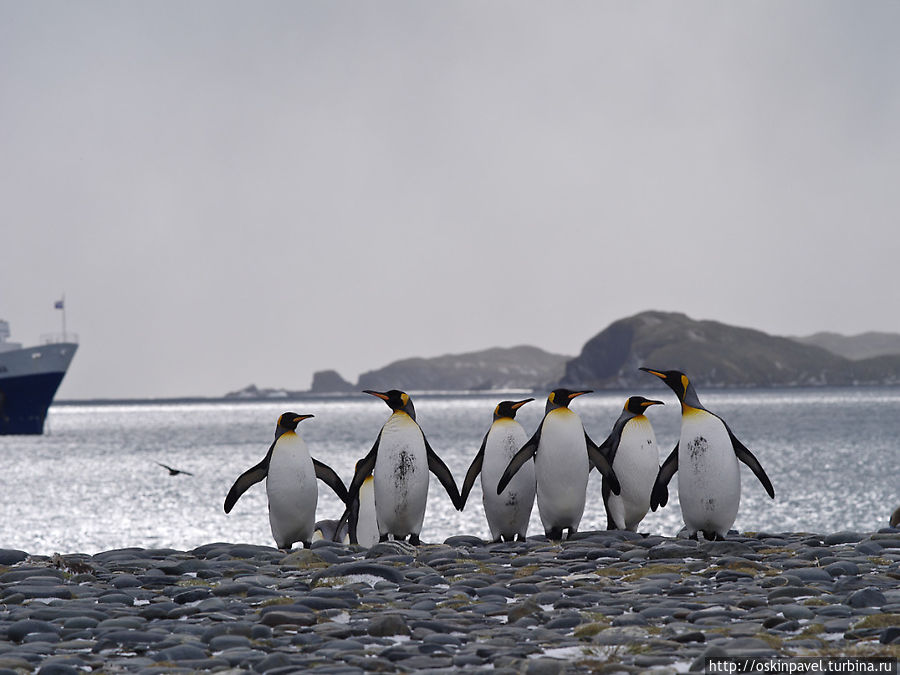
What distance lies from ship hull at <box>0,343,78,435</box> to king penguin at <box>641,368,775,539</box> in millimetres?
70574

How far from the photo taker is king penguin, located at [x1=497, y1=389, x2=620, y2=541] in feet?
26.1

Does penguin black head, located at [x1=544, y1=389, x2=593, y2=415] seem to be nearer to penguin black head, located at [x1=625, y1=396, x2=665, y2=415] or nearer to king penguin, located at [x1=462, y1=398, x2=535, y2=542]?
king penguin, located at [x1=462, y1=398, x2=535, y2=542]

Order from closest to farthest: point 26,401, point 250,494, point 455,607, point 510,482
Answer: point 455,607 → point 510,482 → point 250,494 → point 26,401

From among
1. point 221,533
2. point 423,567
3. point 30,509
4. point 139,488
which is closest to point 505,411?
point 423,567

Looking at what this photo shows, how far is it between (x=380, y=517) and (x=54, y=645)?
151 inches

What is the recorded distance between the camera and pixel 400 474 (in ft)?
26.6

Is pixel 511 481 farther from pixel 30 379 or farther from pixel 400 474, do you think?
pixel 30 379

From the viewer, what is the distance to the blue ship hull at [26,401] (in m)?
71.8

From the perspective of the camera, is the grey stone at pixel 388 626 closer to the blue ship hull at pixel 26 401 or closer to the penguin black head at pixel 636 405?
the penguin black head at pixel 636 405

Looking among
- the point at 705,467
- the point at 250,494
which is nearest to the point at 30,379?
the point at 250,494

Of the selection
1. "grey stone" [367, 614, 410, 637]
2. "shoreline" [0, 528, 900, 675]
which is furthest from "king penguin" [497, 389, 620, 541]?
"grey stone" [367, 614, 410, 637]

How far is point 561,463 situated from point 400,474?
1.35 m

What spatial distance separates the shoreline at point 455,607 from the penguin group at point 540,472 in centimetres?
57

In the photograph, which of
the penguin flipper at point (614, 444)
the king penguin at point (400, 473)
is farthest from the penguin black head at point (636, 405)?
the king penguin at point (400, 473)
